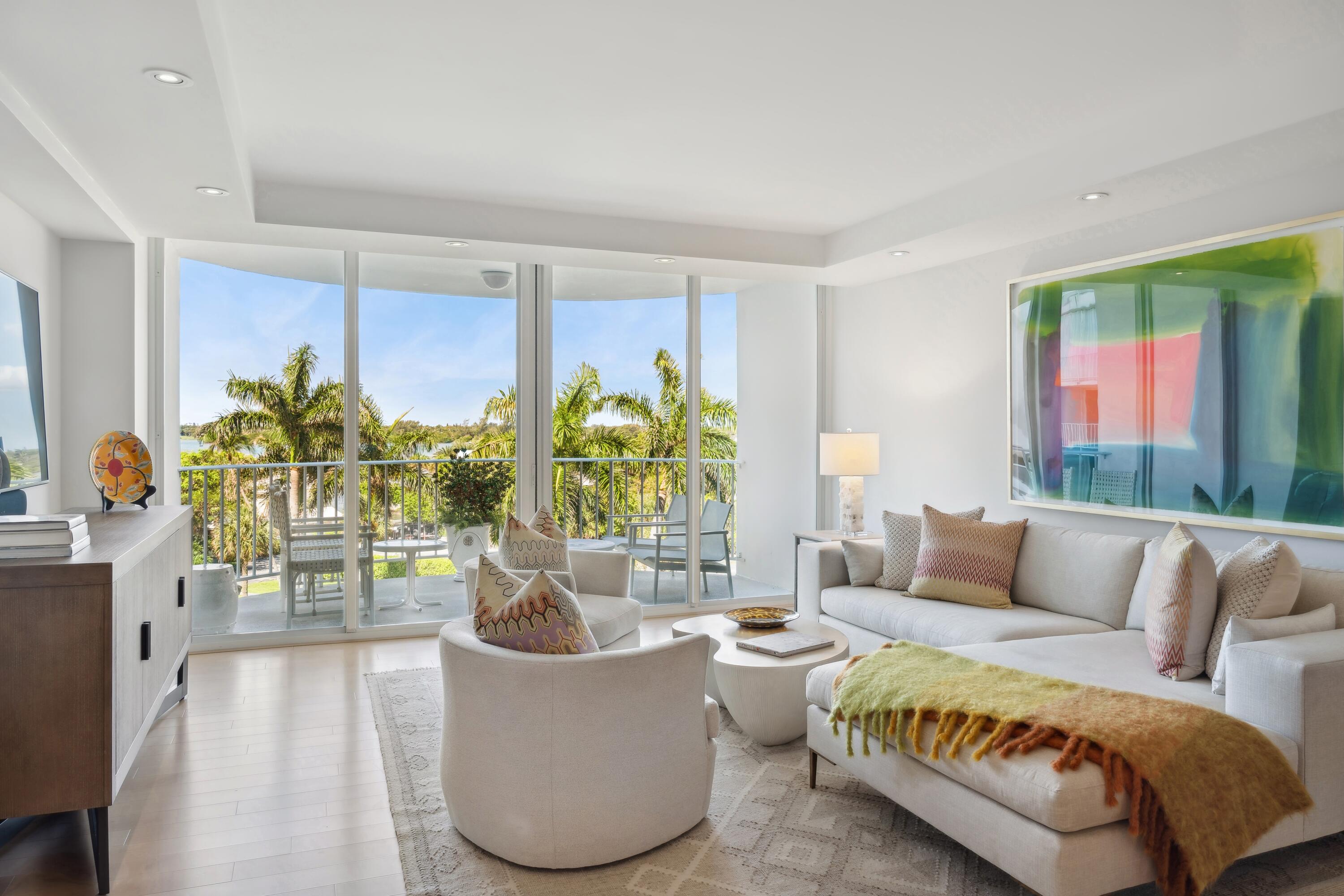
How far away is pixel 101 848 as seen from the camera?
230 cm

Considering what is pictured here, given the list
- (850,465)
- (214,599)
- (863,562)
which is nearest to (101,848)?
(214,599)

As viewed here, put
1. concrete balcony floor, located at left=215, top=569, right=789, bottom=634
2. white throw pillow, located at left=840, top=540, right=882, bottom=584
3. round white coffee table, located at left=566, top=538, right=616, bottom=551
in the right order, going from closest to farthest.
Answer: white throw pillow, located at left=840, top=540, right=882, bottom=584
concrete balcony floor, located at left=215, top=569, right=789, bottom=634
round white coffee table, located at left=566, top=538, right=616, bottom=551

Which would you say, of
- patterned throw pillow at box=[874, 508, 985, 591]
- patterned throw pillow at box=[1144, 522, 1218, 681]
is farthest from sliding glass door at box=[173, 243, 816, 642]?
patterned throw pillow at box=[1144, 522, 1218, 681]

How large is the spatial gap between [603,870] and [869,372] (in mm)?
4216

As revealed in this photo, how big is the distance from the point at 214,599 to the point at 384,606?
0.94 m

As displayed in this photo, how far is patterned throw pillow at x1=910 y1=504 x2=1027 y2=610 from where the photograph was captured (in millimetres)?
4035

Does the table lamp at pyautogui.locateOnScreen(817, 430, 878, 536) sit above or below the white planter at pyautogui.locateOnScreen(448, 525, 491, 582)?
above

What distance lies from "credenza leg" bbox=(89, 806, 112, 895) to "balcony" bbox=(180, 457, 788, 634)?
2239mm

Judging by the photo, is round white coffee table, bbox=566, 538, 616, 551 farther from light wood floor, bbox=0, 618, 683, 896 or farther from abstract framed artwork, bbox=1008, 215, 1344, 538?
abstract framed artwork, bbox=1008, 215, 1344, 538

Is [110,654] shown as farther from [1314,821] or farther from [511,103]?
[1314,821]

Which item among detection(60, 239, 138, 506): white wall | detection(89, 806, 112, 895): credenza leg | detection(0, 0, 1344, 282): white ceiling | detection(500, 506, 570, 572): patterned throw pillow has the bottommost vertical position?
detection(89, 806, 112, 895): credenza leg

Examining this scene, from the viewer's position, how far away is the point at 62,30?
6.97ft

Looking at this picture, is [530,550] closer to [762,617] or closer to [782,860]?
[762,617]

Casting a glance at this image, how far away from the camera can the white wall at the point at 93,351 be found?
416 centimetres
